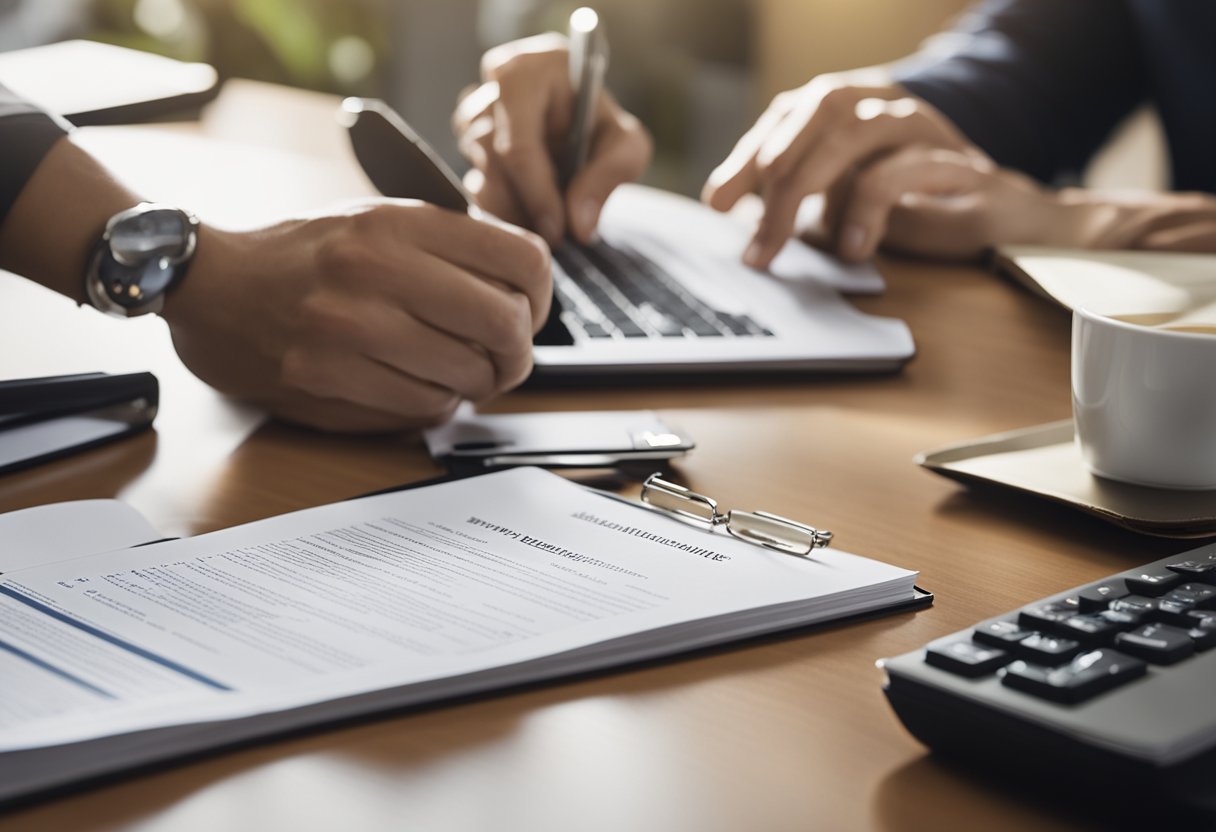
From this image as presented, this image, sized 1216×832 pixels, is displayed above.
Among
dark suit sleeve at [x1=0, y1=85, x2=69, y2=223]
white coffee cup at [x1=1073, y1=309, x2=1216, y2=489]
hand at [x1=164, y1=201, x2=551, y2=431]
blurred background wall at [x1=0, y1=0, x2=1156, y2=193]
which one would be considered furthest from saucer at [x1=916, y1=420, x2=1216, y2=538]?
blurred background wall at [x1=0, y1=0, x2=1156, y2=193]

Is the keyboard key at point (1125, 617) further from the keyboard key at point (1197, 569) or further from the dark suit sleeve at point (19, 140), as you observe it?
the dark suit sleeve at point (19, 140)

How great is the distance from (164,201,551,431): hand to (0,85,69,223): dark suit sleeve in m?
0.10

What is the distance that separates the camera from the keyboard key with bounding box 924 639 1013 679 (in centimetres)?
36

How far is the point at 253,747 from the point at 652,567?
17cm

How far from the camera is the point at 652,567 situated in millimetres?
474

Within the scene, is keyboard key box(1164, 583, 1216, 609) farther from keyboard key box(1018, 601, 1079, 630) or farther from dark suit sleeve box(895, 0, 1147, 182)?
dark suit sleeve box(895, 0, 1147, 182)

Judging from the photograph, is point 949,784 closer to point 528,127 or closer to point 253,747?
point 253,747

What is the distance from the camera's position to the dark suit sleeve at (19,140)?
2.16 feet

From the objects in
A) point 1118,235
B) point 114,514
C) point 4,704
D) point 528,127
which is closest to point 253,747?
point 4,704

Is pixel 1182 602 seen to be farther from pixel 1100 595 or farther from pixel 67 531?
pixel 67 531

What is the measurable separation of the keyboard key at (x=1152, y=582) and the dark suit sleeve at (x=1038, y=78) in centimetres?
92

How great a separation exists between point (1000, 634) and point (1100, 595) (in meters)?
0.05

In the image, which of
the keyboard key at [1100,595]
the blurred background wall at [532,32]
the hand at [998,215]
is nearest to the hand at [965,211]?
the hand at [998,215]

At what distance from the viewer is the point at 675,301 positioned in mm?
853
